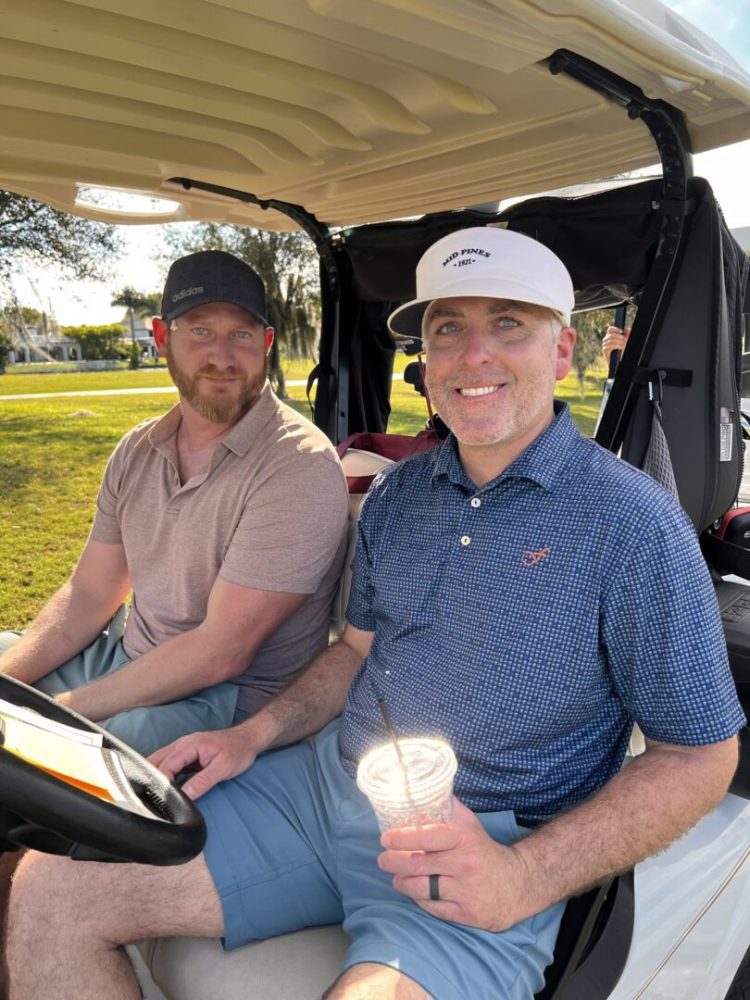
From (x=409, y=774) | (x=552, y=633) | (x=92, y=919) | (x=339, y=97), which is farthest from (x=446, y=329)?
(x=92, y=919)

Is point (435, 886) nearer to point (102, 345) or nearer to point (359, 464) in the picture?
point (359, 464)

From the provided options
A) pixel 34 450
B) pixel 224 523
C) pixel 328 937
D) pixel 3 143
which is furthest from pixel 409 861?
pixel 34 450

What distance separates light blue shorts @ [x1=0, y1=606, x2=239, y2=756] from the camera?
6.01 feet

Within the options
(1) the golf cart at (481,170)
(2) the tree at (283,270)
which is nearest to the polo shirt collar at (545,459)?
(1) the golf cart at (481,170)

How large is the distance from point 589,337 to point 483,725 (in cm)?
736

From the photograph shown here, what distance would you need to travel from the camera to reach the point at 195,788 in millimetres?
1554

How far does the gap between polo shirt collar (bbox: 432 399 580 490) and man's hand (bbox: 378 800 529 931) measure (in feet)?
1.98

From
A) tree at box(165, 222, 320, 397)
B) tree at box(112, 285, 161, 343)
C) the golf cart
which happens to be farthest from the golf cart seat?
tree at box(112, 285, 161, 343)

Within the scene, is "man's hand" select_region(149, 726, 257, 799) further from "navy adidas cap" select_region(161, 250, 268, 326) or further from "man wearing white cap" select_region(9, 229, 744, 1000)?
"navy adidas cap" select_region(161, 250, 268, 326)

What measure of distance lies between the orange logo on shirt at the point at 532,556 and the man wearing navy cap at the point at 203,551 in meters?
0.66

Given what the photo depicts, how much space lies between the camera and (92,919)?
1341 millimetres

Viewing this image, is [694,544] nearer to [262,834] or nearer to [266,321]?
[262,834]

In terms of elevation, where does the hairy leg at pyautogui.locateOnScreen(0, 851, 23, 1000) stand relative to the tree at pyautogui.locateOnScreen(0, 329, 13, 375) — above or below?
below

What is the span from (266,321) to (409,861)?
158 cm
